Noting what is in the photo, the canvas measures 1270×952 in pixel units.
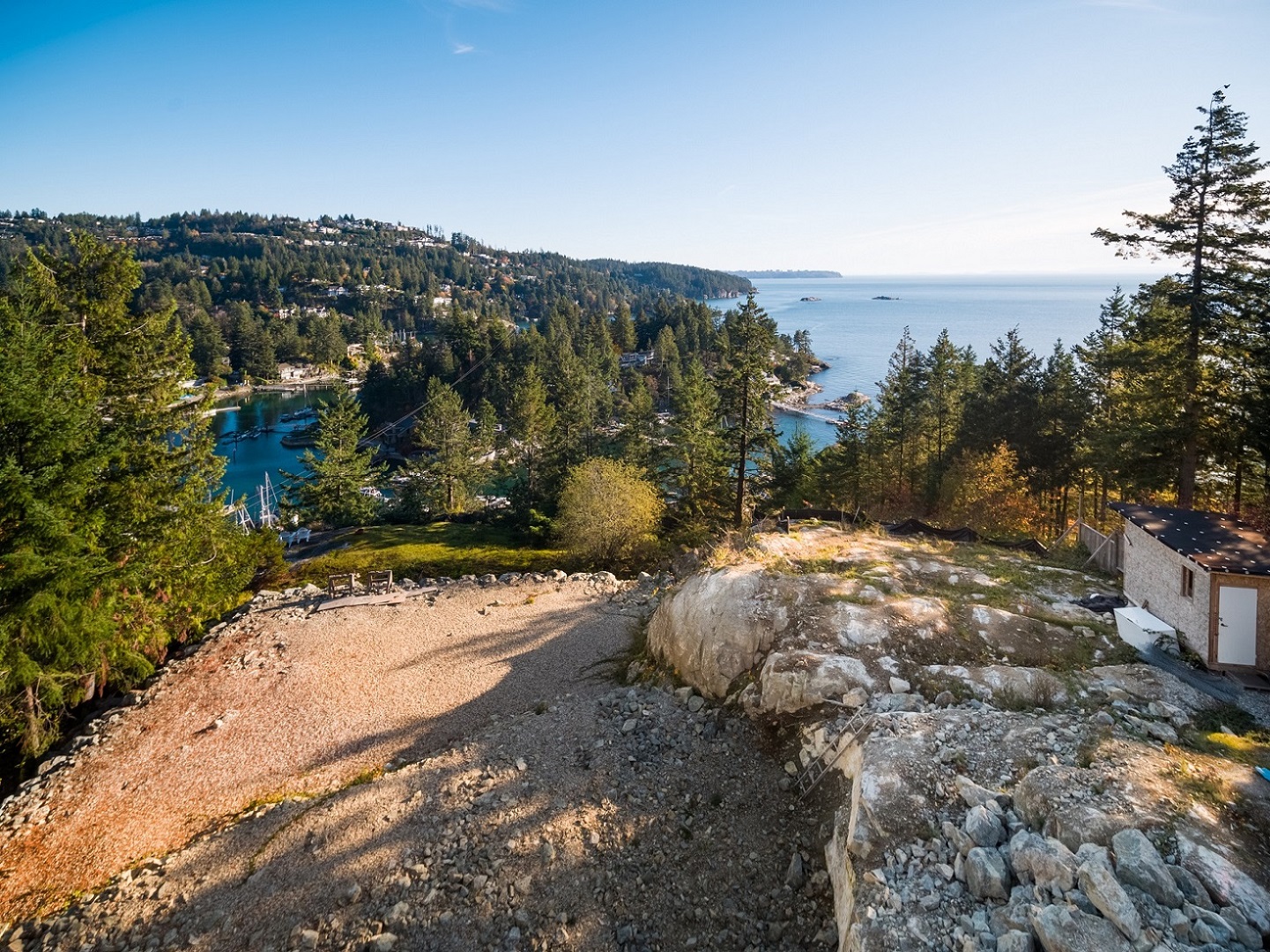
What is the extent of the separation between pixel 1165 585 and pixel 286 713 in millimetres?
21240

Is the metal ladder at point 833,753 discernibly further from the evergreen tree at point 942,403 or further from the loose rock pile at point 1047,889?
the evergreen tree at point 942,403

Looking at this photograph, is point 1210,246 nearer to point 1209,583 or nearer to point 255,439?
point 1209,583

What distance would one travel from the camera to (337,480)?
140ft

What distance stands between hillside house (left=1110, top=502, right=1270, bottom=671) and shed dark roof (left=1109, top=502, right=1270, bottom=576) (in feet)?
0.04

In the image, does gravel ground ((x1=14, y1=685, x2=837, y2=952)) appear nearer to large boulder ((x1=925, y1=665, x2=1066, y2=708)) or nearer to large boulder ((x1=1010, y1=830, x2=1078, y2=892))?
large boulder ((x1=1010, y1=830, x2=1078, y2=892))

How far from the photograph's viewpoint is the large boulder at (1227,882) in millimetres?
6027

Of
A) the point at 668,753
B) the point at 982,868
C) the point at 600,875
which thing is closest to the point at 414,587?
the point at 668,753

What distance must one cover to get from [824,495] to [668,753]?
30.0m

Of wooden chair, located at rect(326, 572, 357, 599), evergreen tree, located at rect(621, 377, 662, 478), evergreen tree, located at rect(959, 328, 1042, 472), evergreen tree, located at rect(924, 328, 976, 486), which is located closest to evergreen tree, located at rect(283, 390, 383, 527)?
evergreen tree, located at rect(621, 377, 662, 478)

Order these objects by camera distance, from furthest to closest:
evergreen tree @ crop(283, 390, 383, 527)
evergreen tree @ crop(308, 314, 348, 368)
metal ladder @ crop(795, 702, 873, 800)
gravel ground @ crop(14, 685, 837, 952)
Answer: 1. evergreen tree @ crop(308, 314, 348, 368)
2. evergreen tree @ crop(283, 390, 383, 527)
3. metal ladder @ crop(795, 702, 873, 800)
4. gravel ground @ crop(14, 685, 837, 952)

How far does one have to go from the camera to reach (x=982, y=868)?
714 centimetres

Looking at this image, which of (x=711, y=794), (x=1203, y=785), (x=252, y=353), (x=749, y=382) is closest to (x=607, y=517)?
(x=749, y=382)

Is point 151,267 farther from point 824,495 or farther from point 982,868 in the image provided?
point 982,868

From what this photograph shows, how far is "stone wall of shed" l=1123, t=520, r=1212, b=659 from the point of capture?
40.7ft
